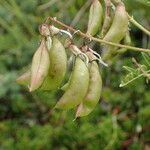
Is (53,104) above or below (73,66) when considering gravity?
below

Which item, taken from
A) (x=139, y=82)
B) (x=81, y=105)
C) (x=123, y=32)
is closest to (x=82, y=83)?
(x=81, y=105)

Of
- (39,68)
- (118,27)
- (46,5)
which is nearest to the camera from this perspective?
(39,68)

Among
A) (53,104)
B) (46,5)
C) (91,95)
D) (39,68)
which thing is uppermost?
(39,68)

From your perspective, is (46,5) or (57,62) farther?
(46,5)

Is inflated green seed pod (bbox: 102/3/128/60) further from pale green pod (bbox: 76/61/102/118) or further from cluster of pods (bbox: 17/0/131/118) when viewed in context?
pale green pod (bbox: 76/61/102/118)

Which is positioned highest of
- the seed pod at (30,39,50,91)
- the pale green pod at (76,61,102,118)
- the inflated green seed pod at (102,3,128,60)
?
the seed pod at (30,39,50,91)

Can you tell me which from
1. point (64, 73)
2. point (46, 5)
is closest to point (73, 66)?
point (64, 73)

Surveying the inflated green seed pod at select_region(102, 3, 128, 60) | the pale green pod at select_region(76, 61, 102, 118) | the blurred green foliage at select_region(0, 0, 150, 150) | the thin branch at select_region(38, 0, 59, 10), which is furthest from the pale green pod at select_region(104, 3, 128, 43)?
the thin branch at select_region(38, 0, 59, 10)

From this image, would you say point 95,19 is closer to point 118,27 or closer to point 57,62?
point 118,27

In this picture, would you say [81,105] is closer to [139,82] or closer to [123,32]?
[123,32]
